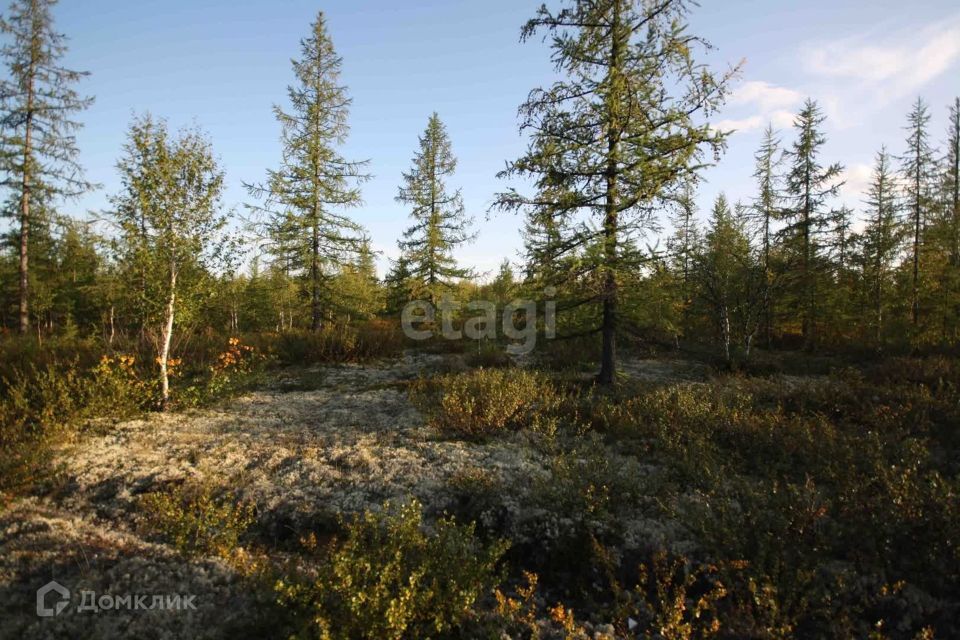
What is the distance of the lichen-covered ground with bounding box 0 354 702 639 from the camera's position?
3.53 m


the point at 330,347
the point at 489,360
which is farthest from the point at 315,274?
the point at 489,360

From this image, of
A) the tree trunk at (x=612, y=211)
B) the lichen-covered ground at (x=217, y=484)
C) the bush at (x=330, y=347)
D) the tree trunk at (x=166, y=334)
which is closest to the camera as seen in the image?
the lichen-covered ground at (x=217, y=484)

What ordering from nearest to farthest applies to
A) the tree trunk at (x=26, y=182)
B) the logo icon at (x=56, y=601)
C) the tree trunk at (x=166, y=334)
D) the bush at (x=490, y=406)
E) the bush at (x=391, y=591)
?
the bush at (x=391, y=591), the logo icon at (x=56, y=601), the bush at (x=490, y=406), the tree trunk at (x=166, y=334), the tree trunk at (x=26, y=182)

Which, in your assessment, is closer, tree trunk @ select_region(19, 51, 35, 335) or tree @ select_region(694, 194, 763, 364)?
tree @ select_region(694, 194, 763, 364)

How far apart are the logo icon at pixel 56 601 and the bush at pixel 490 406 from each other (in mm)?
5215

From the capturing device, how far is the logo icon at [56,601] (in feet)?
11.2

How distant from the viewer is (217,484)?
566 cm

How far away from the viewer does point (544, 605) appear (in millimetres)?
3875

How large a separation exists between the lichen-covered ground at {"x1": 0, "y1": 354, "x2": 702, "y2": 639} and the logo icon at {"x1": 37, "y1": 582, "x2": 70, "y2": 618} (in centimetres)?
5

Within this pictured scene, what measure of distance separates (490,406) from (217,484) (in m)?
4.59

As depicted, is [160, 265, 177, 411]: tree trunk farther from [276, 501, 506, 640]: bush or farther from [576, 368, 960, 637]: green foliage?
[576, 368, 960, 637]: green foliage

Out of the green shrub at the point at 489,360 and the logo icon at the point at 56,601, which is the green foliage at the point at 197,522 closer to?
the logo icon at the point at 56,601

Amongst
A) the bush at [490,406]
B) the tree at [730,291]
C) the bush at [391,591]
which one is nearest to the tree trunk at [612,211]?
the bush at [490,406]

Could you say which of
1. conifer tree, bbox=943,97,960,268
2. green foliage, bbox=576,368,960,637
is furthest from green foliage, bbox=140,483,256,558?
conifer tree, bbox=943,97,960,268
